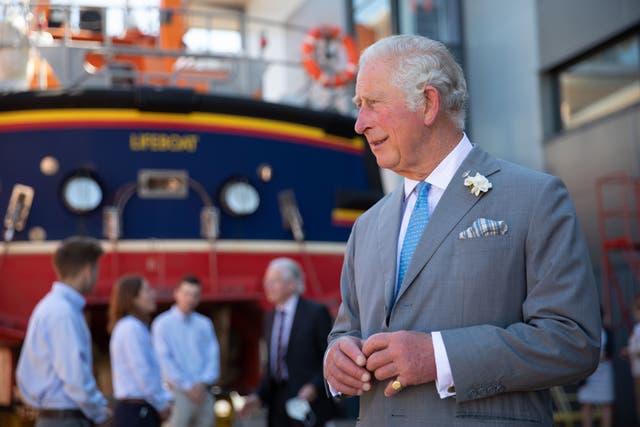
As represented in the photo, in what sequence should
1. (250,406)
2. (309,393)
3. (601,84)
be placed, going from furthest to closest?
(601,84), (250,406), (309,393)

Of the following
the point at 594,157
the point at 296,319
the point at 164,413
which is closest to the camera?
the point at 164,413

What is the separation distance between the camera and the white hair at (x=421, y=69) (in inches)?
96.7

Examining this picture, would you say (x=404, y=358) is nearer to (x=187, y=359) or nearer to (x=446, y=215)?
(x=446, y=215)

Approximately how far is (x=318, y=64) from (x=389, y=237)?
25.6 ft

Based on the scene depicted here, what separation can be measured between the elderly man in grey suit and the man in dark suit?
11.6 ft

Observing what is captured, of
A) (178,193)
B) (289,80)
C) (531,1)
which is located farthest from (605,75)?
(178,193)

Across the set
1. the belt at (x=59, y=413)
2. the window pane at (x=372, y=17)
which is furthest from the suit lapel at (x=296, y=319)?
the window pane at (x=372, y=17)

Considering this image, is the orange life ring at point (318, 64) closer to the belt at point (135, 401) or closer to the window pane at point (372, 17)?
the belt at point (135, 401)

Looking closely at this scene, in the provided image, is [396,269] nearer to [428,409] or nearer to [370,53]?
[428,409]

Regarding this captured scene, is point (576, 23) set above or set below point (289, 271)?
above

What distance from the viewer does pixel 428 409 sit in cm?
232

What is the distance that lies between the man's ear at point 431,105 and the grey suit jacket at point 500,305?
0.16 m

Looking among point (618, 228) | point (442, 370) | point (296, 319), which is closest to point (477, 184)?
point (442, 370)

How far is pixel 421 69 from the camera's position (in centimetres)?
246
